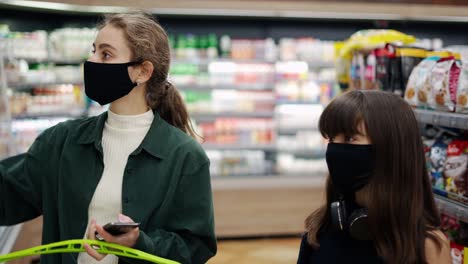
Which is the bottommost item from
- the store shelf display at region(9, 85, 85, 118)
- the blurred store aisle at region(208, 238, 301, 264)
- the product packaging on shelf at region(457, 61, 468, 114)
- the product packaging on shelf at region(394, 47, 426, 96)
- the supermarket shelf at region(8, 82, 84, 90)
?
the blurred store aisle at region(208, 238, 301, 264)

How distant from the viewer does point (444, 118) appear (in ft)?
8.07

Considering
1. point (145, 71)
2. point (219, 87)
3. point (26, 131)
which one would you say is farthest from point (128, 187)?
point (219, 87)

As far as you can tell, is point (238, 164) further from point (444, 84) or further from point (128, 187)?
point (128, 187)

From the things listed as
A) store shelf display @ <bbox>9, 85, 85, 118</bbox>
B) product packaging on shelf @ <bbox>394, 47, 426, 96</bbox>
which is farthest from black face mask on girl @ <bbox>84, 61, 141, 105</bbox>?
store shelf display @ <bbox>9, 85, 85, 118</bbox>

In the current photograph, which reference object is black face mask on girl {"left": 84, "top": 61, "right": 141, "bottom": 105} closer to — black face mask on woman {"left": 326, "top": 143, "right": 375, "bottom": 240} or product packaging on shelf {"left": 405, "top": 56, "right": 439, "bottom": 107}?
black face mask on woman {"left": 326, "top": 143, "right": 375, "bottom": 240}

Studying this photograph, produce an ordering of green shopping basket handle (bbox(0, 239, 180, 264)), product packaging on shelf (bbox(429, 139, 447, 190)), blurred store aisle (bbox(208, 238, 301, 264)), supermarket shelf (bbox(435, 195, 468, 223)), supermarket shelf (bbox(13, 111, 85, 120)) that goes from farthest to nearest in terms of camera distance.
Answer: supermarket shelf (bbox(13, 111, 85, 120)), blurred store aisle (bbox(208, 238, 301, 264)), product packaging on shelf (bbox(429, 139, 447, 190)), supermarket shelf (bbox(435, 195, 468, 223)), green shopping basket handle (bbox(0, 239, 180, 264))

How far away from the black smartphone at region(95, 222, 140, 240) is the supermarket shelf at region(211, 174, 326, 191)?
4654 mm

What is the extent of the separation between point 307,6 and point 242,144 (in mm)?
1846

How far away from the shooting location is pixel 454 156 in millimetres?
2506

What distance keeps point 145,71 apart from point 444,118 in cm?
139

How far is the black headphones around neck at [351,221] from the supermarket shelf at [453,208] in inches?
33.4

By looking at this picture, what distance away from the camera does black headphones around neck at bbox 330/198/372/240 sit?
1.61 metres

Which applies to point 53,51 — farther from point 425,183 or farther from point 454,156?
point 425,183

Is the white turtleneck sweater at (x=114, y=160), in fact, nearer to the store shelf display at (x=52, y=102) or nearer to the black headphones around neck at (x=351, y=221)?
the black headphones around neck at (x=351, y=221)
